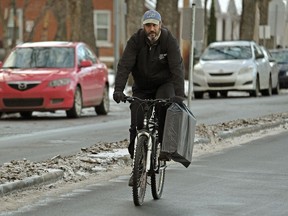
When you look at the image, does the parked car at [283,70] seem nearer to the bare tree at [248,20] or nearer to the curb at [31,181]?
the bare tree at [248,20]

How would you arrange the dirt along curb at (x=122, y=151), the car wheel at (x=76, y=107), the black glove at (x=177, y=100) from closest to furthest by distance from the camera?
the black glove at (x=177, y=100), the dirt along curb at (x=122, y=151), the car wheel at (x=76, y=107)

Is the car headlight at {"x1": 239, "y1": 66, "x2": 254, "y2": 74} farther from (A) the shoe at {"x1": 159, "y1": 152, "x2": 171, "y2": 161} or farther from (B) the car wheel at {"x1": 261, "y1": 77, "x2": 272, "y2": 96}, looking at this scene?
(A) the shoe at {"x1": 159, "y1": 152, "x2": 171, "y2": 161}

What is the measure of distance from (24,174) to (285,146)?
589 cm

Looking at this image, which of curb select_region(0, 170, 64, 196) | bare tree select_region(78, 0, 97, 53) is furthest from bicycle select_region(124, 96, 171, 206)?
bare tree select_region(78, 0, 97, 53)

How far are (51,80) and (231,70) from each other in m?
11.5

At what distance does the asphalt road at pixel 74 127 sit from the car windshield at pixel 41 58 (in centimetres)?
111

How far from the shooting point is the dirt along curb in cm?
1144

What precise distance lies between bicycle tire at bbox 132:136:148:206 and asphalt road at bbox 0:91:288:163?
13.1ft

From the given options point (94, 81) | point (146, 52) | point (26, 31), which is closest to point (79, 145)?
point (146, 52)

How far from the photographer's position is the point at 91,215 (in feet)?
32.1

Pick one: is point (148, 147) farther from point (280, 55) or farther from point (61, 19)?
point (61, 19)

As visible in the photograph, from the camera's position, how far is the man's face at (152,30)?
1043cm

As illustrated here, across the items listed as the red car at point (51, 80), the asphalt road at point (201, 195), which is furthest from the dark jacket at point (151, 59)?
the red car at point (51, 80)

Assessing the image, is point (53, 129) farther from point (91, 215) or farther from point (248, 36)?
point (248, 36)
